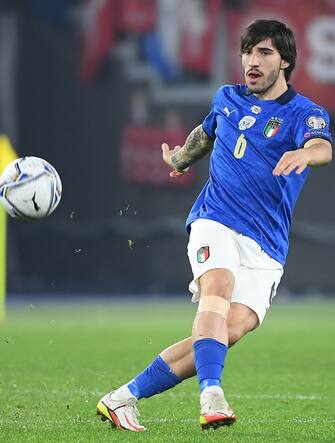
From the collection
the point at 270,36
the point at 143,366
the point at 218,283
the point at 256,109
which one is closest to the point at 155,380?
the point at 218,283

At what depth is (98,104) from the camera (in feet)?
62.7

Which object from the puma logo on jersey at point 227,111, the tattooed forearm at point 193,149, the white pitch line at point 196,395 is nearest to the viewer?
the puma logo on jersey at point 227,111

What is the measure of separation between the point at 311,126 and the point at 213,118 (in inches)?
27.3

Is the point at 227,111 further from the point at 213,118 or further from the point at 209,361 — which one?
the point at 209,361

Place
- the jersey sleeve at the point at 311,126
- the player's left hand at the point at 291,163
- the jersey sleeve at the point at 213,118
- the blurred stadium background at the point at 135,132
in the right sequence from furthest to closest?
1. the blurred stadium background at the point at 135,132
2. the jersey sleeve at the point at 213,118
3. the jersey sleeve at the point at 311,126
4. the player's left hand at the point at 291,163

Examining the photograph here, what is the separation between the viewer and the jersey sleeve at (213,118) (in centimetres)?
635

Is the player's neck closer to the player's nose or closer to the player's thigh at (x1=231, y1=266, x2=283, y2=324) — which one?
the player's nose

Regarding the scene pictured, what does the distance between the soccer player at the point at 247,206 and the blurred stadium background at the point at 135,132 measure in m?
12.5

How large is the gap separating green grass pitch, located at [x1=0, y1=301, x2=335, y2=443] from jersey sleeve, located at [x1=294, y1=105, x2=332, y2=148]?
1.41m

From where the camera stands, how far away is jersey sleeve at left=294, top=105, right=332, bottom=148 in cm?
582

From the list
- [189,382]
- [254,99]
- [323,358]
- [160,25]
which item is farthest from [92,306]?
[254,99]

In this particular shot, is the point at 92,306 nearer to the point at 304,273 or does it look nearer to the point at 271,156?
the point at 304,273

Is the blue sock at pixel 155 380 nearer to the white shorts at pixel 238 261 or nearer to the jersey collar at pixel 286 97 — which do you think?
the white shorts at pixel 238 261

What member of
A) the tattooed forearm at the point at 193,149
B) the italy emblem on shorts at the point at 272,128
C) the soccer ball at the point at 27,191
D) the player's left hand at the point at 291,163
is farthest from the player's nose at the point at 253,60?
the soccer ball at the point at 27,191
